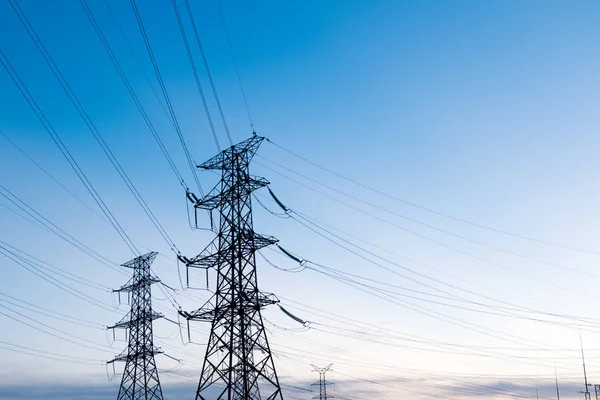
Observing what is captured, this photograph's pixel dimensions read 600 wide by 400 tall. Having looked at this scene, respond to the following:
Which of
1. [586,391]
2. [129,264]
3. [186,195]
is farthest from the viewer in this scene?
[586,391]

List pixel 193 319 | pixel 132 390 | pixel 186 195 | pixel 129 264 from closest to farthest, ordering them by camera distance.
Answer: pixel 193 319, pixel 186 195, pixel 132 390, pixel 129 264

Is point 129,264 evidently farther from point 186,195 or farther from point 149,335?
point 186,195

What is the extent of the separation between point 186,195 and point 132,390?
24.0 m

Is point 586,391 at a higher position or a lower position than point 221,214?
lower

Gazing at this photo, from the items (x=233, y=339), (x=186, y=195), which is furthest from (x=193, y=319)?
(x=186, y=195)

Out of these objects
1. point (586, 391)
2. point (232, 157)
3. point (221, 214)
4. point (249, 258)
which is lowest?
point (586, 391)

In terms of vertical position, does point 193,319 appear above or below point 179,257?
below

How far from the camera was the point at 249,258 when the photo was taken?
108 ft

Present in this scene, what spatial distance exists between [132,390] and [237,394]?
23720mm

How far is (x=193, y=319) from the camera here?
32.0 m

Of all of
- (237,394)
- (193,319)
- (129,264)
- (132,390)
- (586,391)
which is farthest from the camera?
(586,391)

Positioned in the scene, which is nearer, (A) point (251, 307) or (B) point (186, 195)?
(A) point (251, 307)

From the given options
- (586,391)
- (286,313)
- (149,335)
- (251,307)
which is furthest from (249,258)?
(586,391)

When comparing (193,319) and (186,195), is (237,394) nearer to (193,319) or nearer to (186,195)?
(193,319)
